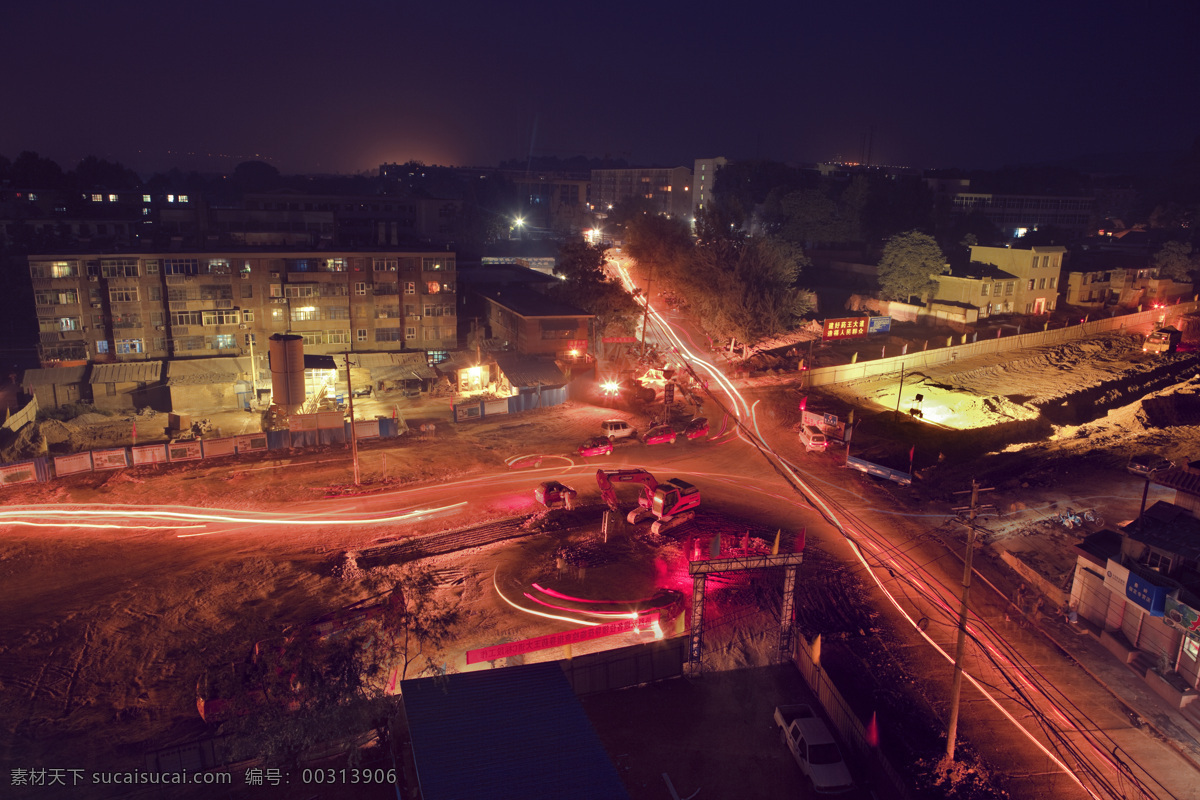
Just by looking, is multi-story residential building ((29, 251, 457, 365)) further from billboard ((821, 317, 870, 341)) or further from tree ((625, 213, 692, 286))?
billboard ((821, 317, 870, 341))

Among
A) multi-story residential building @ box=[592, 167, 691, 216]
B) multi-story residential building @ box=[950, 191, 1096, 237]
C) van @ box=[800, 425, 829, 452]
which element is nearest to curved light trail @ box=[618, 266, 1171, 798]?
van @ box=[800, 425, 829, 452]

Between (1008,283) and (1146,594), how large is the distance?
177ft

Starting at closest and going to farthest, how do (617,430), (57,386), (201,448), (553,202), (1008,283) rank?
(201,448), (617,430), (57,386), (1008,283), (553,202)

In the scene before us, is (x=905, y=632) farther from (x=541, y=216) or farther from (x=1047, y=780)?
(x=541, y=216)

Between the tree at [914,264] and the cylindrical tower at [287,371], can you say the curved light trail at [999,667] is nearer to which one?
the cylindrical tower at [287,371]

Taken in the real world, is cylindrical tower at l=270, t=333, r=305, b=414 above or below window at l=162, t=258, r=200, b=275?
below

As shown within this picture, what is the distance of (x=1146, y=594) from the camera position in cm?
2052

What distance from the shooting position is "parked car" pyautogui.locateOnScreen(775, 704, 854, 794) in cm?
1659

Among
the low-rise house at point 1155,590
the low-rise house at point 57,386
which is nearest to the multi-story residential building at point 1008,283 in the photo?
the low-rise house at point 1155,590

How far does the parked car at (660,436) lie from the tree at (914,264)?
38.3 m

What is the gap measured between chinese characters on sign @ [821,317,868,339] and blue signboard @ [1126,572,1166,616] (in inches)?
1525

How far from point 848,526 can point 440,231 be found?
81764mm

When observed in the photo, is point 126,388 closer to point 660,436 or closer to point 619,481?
point 660,436

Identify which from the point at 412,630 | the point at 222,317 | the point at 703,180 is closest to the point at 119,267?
the point at 222,317
